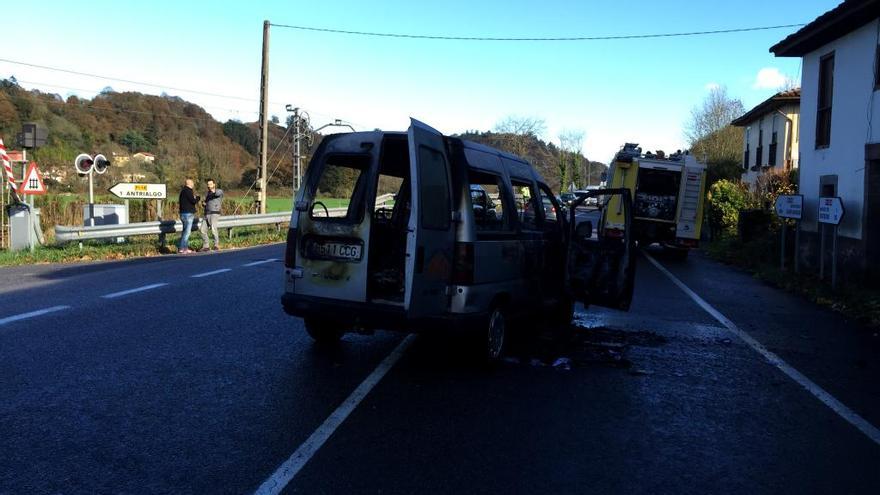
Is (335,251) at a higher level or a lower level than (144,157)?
lower

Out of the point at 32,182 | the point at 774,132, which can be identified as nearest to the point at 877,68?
the point at 32,182

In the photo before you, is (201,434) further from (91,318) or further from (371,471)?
(91,318)

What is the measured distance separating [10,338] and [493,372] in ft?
15.7

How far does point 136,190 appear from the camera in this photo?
18609 millimetres

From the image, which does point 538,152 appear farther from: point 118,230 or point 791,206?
point 118,230

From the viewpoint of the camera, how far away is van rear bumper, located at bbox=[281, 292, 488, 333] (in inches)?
219

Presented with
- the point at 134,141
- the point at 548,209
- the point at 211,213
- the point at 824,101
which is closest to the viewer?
the point at 548,209

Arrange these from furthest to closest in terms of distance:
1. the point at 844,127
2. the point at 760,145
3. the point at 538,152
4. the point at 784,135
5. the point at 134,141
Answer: the point at 538,152 → the point at 134,141 → the point at 760,145 → the point at 784,135 → the point at 844,127

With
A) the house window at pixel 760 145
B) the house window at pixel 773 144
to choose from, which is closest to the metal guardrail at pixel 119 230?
the house window at pixel 773 144

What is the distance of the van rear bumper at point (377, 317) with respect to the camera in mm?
5562

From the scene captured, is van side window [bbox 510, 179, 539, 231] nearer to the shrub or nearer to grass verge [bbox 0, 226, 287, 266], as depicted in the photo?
grass verge [bbox 0, 226, 287, 266]

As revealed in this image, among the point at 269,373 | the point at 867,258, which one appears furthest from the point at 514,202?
the point at 867,258

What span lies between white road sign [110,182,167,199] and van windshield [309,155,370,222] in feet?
44.3

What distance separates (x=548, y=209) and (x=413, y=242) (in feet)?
9.97
